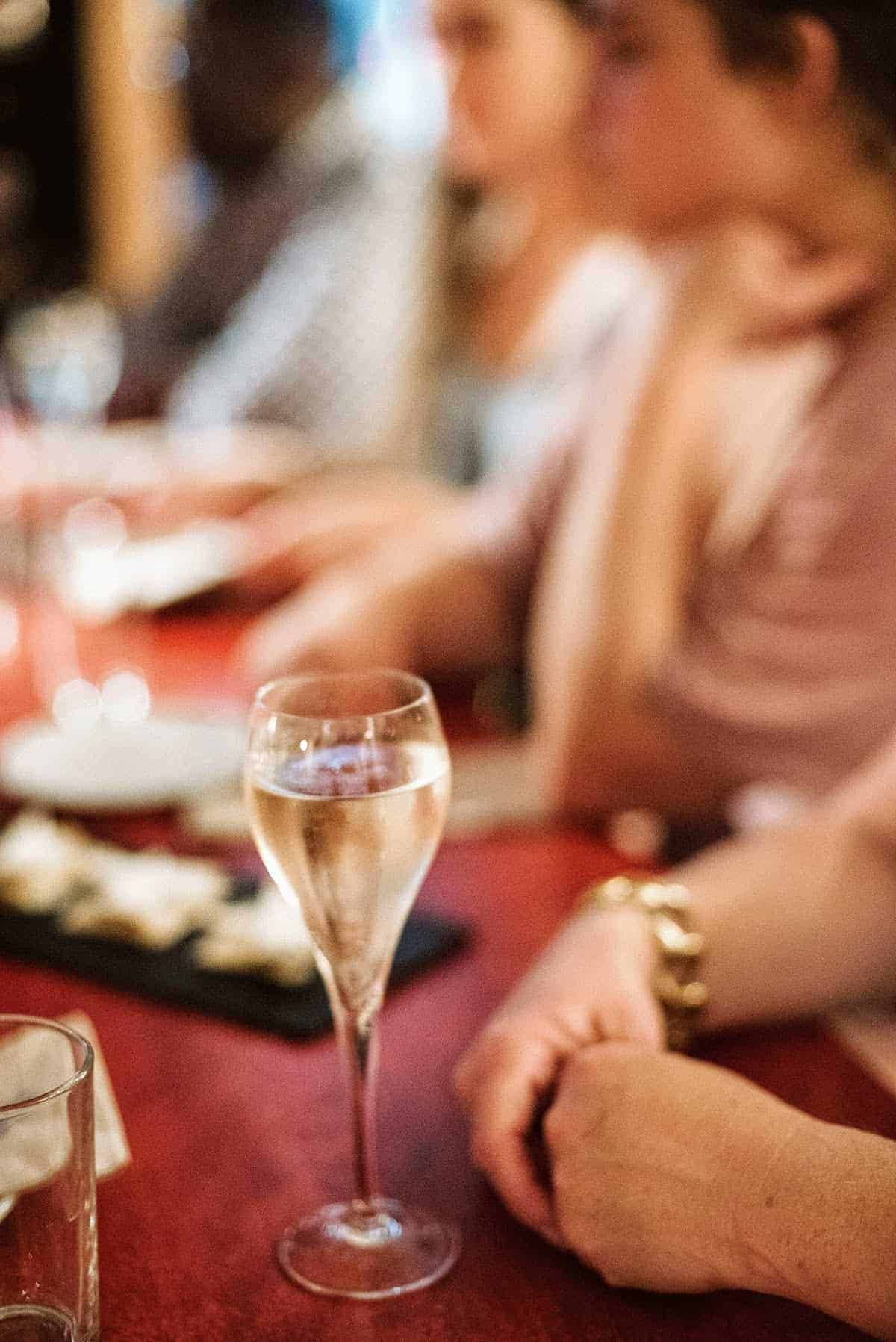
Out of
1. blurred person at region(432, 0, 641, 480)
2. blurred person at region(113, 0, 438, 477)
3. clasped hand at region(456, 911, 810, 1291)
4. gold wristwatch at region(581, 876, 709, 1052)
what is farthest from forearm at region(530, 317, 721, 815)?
blurred person at region(113, 0, 438, 477)

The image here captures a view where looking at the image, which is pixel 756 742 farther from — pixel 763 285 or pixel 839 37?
pixel 839 37

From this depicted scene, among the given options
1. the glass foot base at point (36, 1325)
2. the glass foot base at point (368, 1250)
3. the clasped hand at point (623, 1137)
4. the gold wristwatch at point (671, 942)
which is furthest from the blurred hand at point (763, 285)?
the glass foot base at point (36, 1325)

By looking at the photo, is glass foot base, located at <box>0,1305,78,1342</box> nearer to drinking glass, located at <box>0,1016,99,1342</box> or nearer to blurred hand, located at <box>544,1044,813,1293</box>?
drinking glass, located at <box>0,1016,99,1342</box>

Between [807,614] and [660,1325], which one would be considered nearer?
[660,1325]

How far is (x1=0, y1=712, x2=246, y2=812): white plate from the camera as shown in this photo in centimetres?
105

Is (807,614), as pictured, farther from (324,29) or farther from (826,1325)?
(324,29)

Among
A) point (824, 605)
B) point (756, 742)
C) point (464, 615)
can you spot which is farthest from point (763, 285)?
point (464, 615)

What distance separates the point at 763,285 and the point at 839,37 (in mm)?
247

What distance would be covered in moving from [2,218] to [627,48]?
4.89 meters

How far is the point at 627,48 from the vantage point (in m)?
1.31

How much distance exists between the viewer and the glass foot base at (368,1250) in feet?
1.74

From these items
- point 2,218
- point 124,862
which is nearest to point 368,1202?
point 124,862

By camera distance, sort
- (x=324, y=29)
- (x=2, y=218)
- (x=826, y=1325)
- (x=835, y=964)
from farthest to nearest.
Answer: (x=2, y=218) < (x=324, y=29) < (x=835, y=964) < (x=826, y=1325)

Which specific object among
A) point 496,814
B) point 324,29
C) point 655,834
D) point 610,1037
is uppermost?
point 324,29
